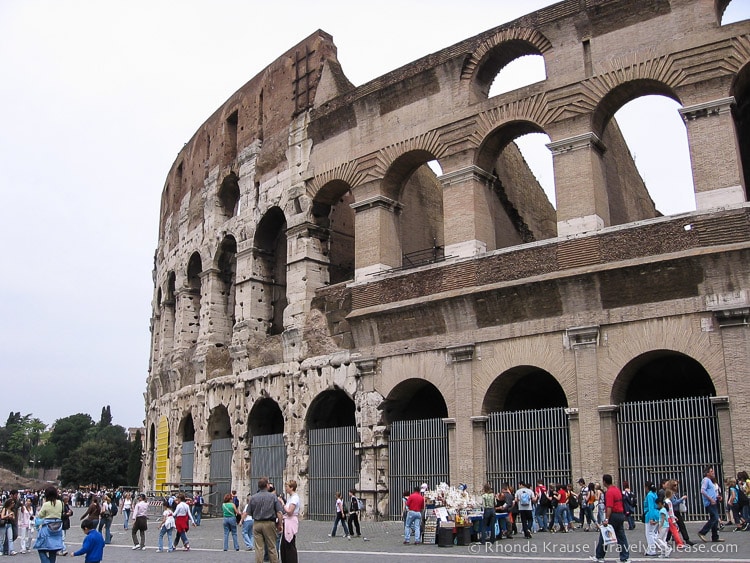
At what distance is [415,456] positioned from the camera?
17641 millimetres

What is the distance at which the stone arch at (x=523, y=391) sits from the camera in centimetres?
1656

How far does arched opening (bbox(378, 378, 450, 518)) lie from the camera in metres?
17.2

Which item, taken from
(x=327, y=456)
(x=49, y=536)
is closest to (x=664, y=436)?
(x=327, y=456)

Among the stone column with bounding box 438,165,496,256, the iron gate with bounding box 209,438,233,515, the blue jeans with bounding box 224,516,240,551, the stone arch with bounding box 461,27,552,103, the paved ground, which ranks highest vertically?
the stone arch with bounding box 461,27,552,103

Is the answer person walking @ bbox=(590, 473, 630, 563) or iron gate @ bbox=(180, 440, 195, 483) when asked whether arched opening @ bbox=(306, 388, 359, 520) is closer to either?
iron gate @ bbox=(180, 440, 195, 483)

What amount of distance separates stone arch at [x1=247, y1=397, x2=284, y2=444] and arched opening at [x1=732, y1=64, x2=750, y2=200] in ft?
40.8

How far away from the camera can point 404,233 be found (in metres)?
21.5

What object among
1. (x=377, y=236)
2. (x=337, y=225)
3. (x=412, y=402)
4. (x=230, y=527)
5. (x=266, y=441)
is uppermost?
(x=337, y=225)

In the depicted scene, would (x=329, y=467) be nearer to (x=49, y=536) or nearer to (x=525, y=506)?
(x=525, y=506)

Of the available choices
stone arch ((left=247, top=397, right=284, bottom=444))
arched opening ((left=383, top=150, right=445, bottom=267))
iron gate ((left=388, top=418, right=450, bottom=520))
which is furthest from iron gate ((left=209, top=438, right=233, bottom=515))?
arched opening ((left=383, top=150, right=445, bottom=267))

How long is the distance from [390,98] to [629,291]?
7674mm

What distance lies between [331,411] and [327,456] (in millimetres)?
1639

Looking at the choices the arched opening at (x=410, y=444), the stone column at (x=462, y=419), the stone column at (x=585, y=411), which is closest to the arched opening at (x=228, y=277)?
the arched opening at (x=410, y=444)

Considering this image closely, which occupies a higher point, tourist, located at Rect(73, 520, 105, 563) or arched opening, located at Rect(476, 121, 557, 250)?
arched opening, located at Rect(476, 121, 557, 250)
